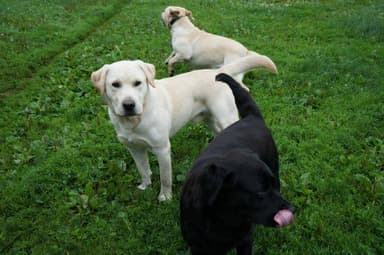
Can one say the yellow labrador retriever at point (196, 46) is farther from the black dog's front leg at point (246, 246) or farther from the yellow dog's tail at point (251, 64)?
the black dog's front leg at point (246, 246)

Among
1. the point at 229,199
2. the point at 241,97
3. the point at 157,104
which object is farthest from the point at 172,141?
the point at 229,199

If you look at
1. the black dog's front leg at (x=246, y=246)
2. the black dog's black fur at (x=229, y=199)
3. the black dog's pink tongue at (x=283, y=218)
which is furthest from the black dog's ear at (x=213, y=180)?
the black dog's front leg at (x=246, y=246)

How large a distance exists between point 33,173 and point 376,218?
3934 mm

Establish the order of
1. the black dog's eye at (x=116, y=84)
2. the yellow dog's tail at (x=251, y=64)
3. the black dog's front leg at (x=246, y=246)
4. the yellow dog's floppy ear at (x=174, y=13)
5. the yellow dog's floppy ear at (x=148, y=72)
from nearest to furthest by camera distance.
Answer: the black dog's front leg at (x=246, y=246) < the black dog's eye at (x=116, y=84) < the yellow dog's floppy ear at (x=148, y=72) < the yellow dog's tail at (x=251, y=64) < the yellow dog's floppy ear at (x=174, y=13)

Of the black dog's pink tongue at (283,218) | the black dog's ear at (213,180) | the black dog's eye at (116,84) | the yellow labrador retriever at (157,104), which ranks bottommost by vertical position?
the yellow labrador retriever at (157,104)

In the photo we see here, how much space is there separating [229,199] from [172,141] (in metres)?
3.01

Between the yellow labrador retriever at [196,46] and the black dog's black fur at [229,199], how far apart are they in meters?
4.30

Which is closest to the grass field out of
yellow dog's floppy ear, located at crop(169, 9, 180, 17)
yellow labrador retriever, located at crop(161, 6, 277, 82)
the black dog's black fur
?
yellow labrador retriever, located at crop(161, 6, 277, 82)

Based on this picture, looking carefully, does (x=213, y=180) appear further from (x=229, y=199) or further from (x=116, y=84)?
(x=116, y=84)

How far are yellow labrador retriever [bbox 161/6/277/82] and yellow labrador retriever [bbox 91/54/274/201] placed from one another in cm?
272

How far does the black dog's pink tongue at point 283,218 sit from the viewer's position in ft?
7.59

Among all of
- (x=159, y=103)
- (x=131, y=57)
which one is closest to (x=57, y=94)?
(x=131, y=57)

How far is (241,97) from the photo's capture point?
11.6 ft

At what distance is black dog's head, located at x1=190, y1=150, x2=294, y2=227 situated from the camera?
2375mm
